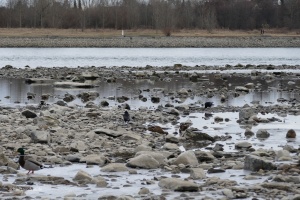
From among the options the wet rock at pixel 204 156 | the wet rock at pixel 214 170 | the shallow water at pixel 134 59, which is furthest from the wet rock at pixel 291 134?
the shallow water at pixel 134 59

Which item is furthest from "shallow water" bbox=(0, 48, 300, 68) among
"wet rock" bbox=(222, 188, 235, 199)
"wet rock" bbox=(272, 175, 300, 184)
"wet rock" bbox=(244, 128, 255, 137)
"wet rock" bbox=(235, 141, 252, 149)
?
"wet rock" bbox=(222, 188, 235, 199)

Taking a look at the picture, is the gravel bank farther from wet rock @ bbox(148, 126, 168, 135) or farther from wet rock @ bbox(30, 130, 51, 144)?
wet rock @ bbox(30, 130, 51, 144)

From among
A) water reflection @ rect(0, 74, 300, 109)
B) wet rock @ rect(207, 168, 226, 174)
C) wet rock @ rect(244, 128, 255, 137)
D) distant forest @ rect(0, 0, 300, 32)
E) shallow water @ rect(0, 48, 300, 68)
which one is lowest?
shallow water @ rect(0, 48, 300, 68)

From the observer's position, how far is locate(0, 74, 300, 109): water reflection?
21672 mm

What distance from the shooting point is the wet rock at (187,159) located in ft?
35.9

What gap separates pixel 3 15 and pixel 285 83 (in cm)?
7529

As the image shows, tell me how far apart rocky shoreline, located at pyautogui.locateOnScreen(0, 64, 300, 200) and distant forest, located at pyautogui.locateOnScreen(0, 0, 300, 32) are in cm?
7290

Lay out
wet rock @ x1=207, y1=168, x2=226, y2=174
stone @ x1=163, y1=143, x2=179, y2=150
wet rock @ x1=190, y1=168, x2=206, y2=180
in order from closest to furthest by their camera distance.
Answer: wet rock @ x1=190, y1=168, x2=206, y2=180, wet rock @ x1=207, y1=168, x2=226, y2=174, stone @ x1=163, y1=143, x2=179, y2=150

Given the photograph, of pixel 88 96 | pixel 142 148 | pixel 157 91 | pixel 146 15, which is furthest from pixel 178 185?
pixel 146 15

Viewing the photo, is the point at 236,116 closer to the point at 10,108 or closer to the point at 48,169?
the point at 10,108

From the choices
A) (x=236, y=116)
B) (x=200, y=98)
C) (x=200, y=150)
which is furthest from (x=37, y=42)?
(x=200, y=150)

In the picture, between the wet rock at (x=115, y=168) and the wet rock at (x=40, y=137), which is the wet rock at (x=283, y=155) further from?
the wet rock at (x=40, y=137)

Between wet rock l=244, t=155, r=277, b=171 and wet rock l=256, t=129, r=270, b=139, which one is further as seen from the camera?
wet rock l=256, t=129, r=270, b=139

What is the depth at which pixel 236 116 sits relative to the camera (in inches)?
699
